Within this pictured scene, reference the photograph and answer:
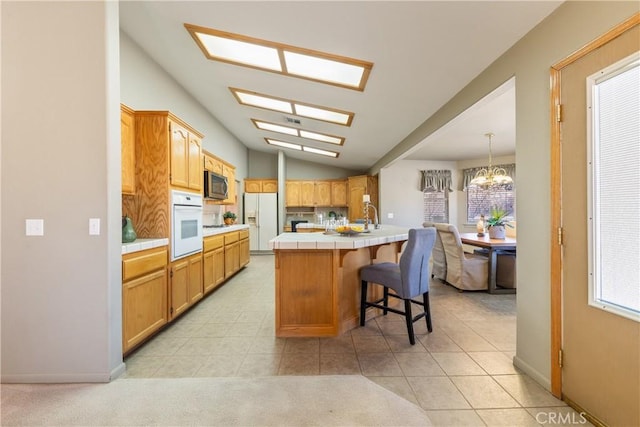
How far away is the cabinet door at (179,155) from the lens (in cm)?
268

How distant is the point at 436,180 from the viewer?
20.6ft

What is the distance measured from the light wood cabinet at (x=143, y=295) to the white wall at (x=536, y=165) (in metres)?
2.93

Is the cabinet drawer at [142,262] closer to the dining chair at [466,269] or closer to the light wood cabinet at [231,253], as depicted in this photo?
the light wood cabinet at [231,253]

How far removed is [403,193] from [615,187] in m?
5.01

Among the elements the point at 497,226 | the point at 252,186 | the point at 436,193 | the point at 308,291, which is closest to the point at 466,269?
the point at 497,226

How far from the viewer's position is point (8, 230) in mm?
1775

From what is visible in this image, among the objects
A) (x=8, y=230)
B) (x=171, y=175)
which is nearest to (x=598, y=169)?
(x=171, y=175)

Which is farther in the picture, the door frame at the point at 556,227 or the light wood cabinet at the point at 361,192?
the light wood cabinet at the point at 361,192

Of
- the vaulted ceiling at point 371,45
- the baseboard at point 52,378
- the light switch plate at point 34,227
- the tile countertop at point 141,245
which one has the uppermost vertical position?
the vaulted ceiling at point 371,45

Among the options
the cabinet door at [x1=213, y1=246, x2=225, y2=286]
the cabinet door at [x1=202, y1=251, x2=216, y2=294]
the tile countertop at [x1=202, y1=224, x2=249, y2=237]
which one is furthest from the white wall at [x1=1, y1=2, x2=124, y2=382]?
the cabinet door at [x1=213, y1=246, x2=225, y2=286]

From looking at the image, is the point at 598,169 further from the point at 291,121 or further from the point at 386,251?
the point at 291,121

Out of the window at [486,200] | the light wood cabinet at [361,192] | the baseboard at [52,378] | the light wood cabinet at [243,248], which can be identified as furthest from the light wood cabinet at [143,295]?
the window at [486,200]

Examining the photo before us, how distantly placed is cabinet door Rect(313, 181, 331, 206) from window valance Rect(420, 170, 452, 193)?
8.07 ft

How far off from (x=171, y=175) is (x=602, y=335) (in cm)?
338
